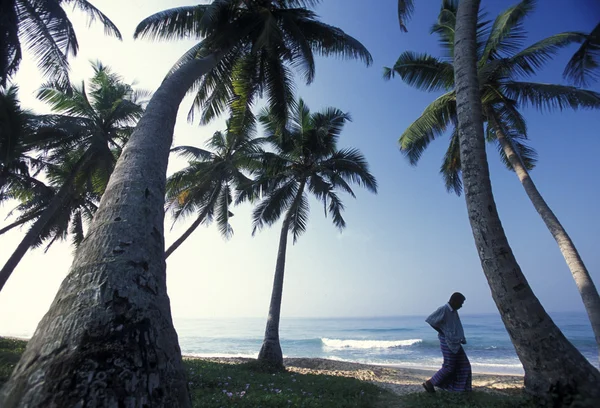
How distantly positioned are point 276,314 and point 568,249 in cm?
847

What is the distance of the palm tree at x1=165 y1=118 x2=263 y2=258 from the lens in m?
13.8

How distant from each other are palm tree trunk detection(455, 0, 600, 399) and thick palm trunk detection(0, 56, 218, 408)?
3.16 metres

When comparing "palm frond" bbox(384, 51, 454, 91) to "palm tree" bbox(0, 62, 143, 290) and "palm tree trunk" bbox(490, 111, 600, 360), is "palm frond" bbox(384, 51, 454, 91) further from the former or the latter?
"palm tree" bbox(0, 62, 143, 290)

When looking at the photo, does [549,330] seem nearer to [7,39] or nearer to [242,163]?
[7,39]

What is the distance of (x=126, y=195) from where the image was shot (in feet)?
7.71

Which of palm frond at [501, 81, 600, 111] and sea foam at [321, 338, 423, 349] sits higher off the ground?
palm frond at [501, 81, 600, 111]

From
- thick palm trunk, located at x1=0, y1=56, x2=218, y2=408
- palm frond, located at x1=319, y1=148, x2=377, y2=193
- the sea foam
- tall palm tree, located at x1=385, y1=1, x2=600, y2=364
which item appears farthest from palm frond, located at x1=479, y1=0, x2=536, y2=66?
the sea foam

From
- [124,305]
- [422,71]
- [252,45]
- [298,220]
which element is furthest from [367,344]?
[124,305]

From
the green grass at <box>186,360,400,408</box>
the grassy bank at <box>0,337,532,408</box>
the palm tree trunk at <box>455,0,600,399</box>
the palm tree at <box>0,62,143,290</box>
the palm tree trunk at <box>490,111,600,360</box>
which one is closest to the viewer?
the palm tree trunk at <box>455,0,600,399</box>

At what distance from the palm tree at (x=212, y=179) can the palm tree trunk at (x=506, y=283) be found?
970 centimetres

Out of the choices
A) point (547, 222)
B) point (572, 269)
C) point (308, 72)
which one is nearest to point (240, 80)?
point (308, 72)

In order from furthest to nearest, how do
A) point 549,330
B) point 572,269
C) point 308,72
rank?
1. point 308,72
2. point 572,269
3. point 549,330

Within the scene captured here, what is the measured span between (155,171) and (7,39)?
322 inches

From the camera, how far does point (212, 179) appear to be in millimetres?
14641
